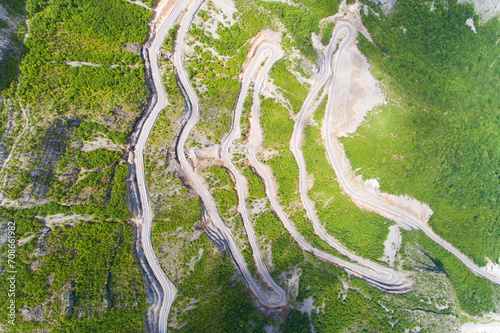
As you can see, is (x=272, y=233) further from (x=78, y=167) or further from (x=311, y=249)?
(x=78, y=167)

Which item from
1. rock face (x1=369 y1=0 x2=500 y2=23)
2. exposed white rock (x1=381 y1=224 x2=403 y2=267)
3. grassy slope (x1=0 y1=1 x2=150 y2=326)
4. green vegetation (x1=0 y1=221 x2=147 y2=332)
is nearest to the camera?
green vegetation (x1=0 y1=221 x2=147 y2=332)

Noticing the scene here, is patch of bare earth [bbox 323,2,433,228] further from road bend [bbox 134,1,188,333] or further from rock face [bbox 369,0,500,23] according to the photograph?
road bend [bbox 134,1,188,333]

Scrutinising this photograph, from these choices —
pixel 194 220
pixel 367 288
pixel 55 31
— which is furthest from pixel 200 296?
pixel 55 31

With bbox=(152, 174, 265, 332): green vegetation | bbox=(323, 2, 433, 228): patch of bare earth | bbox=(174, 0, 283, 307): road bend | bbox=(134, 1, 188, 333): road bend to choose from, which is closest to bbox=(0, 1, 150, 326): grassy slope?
bbox=(134, 1, 188, 333): road bend

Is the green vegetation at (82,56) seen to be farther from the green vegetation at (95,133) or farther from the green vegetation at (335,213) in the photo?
the green vegetation at (335,213)

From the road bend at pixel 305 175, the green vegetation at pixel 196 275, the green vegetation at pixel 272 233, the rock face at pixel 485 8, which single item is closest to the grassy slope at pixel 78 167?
the green vegetation at pixel 196 275

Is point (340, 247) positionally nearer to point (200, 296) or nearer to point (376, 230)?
point (376, 230)
